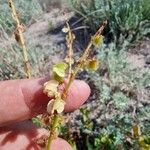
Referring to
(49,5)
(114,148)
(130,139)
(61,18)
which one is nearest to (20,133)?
(114,148)

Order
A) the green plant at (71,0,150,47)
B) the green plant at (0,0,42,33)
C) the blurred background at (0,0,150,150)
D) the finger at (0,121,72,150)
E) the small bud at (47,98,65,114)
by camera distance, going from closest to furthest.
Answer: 1. the small bud at (47,98,65,114)
2. the finger at (0,121,72,150)
3. the blurred background at (0,0,150,150)
4. the green plant at (71,0,150,47)
5. the green plant at (0,0,42,33)

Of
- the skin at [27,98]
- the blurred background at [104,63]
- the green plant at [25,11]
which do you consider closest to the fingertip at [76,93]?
the skin at [27,98]

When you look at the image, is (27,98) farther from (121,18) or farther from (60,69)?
(121,18)

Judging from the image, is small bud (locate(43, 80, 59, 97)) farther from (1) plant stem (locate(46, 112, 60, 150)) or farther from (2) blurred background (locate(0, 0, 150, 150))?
(2) blurred background (locate(0, 0, 150, 150))

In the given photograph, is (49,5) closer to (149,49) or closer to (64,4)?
(64,4)

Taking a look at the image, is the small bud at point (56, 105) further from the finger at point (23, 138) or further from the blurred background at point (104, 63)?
the blurred background at point (104, 63)

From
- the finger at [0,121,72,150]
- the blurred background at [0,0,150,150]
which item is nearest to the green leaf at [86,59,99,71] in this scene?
the finger at [0,121,72,150]
